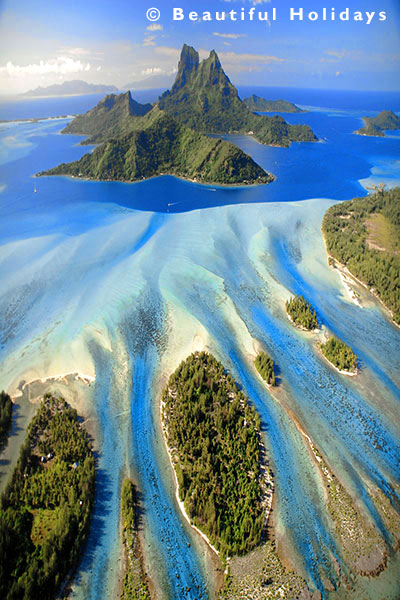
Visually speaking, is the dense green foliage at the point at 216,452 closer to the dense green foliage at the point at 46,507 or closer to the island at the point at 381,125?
the dense green foliage at the point at 46,507

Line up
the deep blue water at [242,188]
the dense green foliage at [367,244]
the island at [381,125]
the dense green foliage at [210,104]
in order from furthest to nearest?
the island at [381,125] → the dense green foliage at [210,104] → the deep blue water at [242,188] → the dense green foliage at [367,244]

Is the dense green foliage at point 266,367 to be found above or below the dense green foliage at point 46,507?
above

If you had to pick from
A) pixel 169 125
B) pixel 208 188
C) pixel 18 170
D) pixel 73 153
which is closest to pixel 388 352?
pixel 208 188

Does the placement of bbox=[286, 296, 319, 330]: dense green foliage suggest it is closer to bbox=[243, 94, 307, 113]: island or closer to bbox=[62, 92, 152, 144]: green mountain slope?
bbox=[62, 92, 152, 144]: green mountain slope

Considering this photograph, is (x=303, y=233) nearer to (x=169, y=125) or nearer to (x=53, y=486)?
(x=53, y=486)

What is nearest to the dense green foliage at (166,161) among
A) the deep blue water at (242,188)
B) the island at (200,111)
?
the deep blue water at (242,188)

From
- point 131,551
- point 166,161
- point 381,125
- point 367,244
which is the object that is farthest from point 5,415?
point 381,125

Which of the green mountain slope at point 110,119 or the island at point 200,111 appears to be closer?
the green mountain slope at point 110,119
